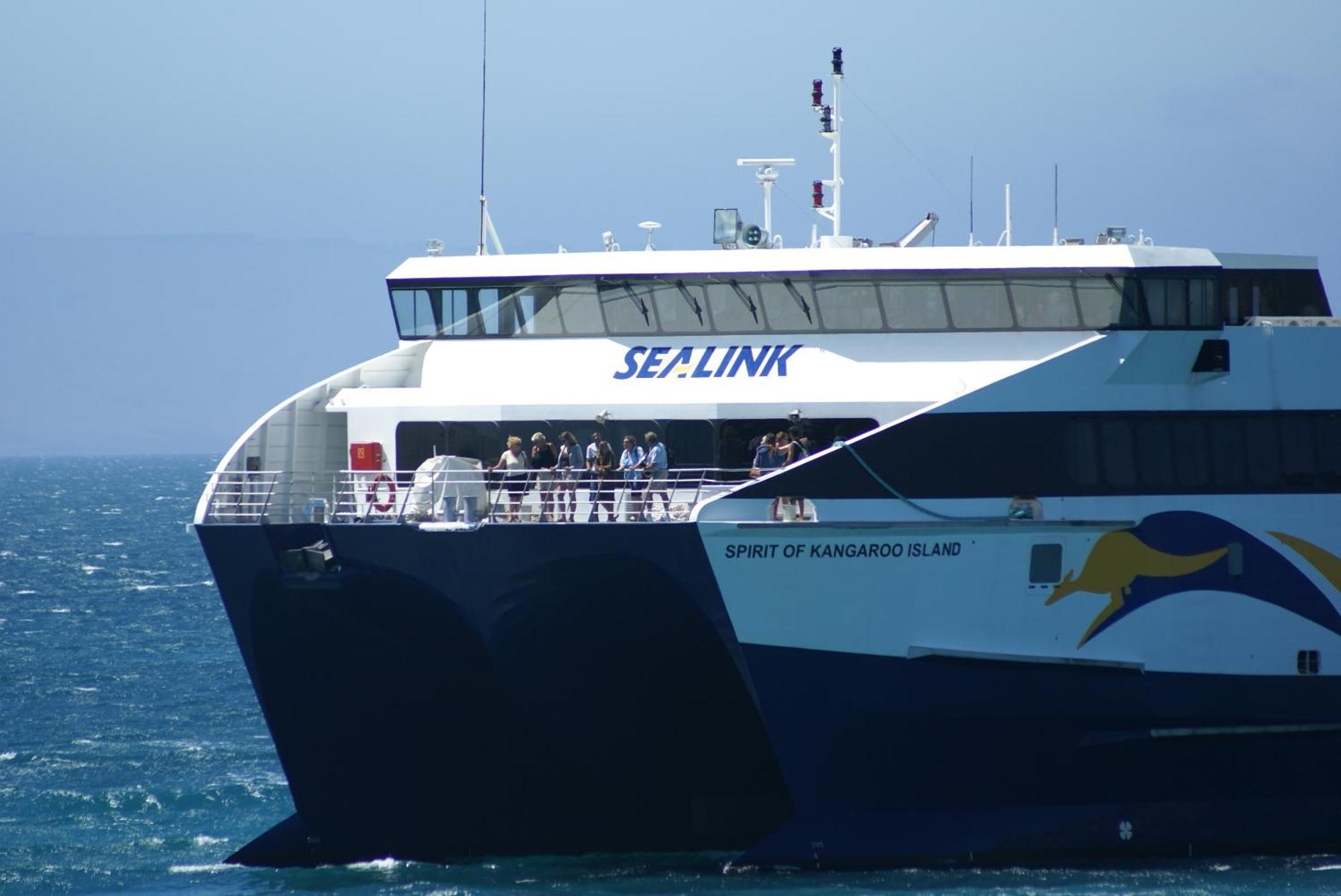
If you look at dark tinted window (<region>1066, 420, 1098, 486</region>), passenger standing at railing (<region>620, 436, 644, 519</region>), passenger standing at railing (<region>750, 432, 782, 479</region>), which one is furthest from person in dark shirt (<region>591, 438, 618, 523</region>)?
dark tinted window (<region>1066, 420, 1098, 486</region>)

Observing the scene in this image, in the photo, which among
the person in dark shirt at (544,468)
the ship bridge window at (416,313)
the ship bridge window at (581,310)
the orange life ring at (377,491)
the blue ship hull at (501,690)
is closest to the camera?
the blue ship hull at (501,690)

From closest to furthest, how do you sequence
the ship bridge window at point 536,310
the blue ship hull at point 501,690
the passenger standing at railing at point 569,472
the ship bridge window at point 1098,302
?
the blue ship hull at point 501,690 < the passenger standing at railing at point 569,472 < the ship bridge window at point 1098,302 < the ship bridge window at point 536,310

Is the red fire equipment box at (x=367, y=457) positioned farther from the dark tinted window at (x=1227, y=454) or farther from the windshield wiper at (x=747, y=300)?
the dark tinted window at (x=1227, y=454)

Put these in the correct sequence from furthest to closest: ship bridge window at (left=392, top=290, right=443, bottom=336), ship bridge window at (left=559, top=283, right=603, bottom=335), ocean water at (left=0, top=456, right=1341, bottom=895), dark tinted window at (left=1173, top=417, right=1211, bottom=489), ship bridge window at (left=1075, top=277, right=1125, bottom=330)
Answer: ship bridge window at (left=392, top=290, right=443, bottom=336) → ship bridge window at (left=559, top=283, right=603, bottom=335) → ship bridge window at (left=1075, top=277, right=1125, bottom=330) → ocean water at (left=0, top=456, right=1341, bottom=895) → dark tinted window at (left=1173, top=417, right=1211, bottom=489)

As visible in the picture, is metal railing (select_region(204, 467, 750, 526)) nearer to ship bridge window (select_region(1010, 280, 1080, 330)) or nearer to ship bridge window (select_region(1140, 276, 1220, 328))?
ship bridge window (select_region(1010, 280, 1080, 330))

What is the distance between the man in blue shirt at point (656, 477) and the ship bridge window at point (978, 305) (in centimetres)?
353

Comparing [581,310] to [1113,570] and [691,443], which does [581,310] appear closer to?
[691,443]

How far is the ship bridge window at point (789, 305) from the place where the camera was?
1866cm

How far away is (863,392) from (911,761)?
11.9 feet

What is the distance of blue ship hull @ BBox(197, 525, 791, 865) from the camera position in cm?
1658

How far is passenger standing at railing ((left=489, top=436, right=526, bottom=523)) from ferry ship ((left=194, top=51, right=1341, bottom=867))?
3.1 inches

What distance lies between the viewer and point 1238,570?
56.4ft

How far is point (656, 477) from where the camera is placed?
17.1 m

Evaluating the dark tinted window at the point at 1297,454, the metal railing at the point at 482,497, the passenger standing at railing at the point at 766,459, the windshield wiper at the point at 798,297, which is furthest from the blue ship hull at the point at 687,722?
the windshield wiper at the point at 798,297
